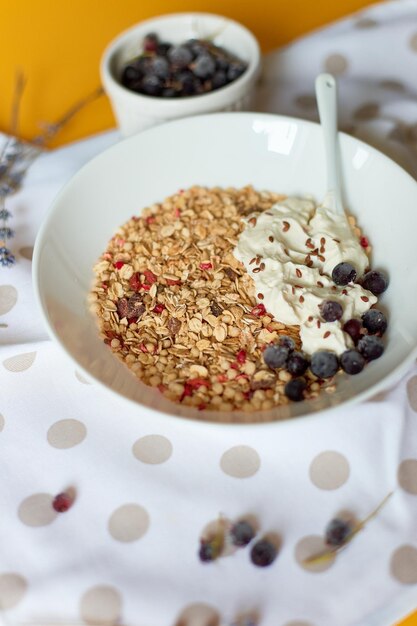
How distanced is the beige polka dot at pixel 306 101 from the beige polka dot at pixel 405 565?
735 millimetres

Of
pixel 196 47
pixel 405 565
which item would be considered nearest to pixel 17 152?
pixel 196 47

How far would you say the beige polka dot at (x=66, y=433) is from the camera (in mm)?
781

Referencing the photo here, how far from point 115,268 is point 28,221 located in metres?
0.22

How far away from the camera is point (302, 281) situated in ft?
2.72

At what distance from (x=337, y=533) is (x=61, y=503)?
28cm

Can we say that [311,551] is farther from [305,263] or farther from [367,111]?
[367,111]

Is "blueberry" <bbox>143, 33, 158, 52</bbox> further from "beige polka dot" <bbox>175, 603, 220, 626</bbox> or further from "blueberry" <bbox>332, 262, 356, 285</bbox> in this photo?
"beige polka dot" <bbox>175, 603, 220, 626</bbox>

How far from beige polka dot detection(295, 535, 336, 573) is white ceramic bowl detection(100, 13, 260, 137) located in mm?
603

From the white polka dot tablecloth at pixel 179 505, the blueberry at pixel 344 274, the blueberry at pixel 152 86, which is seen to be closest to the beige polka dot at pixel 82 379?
the white polka dot tablecloth at pixel 179 505

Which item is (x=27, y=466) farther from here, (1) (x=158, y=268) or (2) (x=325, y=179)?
(2) (x=325, y=179)

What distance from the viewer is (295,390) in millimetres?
730

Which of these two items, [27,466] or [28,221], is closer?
[27,466]

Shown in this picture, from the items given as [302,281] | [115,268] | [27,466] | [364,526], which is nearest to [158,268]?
[115,268]

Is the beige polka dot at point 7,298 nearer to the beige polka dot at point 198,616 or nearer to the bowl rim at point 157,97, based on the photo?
the bowl rim at point 157,97
